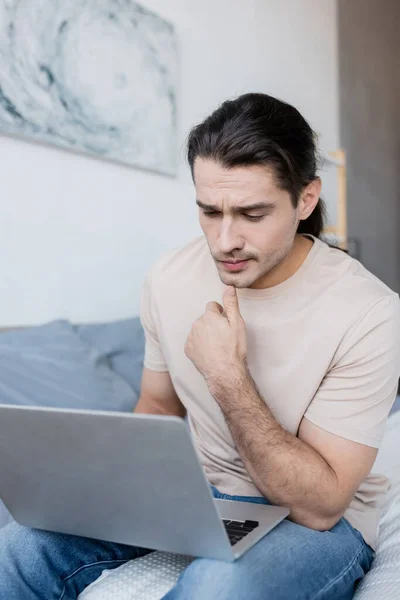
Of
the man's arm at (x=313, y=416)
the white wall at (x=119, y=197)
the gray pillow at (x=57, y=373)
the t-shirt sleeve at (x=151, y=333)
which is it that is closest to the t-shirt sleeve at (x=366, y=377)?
the man's arm at (x=313, y=416)

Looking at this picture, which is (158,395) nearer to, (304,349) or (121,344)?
(304,349)

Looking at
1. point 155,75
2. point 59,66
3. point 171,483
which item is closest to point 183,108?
point 155,75

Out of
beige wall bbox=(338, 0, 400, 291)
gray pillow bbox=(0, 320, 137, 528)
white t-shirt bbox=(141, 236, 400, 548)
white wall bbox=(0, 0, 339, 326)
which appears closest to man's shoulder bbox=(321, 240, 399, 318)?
white t-shirt bbox=(141, 236, 400, 548)

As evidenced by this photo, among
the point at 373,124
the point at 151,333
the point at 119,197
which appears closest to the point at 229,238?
the point at 151,333

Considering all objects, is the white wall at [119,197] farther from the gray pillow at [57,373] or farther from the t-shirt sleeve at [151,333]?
the t-shirt sleeve at [151,333]

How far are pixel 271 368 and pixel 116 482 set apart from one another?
0.40 metres

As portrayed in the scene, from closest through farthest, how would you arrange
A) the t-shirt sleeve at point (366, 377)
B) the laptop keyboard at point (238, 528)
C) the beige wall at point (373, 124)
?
1. the laptop keyboard at point (238, 528)
2. the t-shirt sleeve at point (366, 377)
3. the beige wall at point (373, 124)

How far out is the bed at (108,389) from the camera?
0.98 m

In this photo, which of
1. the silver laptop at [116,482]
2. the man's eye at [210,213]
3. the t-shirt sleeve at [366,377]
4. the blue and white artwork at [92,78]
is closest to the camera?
the silver laptop at [116,482]

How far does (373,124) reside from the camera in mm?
4457

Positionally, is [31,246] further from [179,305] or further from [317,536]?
[317,536]

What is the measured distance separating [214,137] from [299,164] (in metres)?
0.16

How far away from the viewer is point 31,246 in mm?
1894

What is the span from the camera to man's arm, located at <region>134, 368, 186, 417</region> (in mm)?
1341
